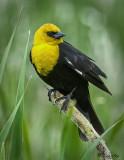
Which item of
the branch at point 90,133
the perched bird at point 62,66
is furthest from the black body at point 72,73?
the branch at point 90,133

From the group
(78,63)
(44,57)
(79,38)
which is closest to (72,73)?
(78,63)

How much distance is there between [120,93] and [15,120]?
5.61ft

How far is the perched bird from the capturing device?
2146 mm

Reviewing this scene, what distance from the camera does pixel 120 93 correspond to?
3.02m

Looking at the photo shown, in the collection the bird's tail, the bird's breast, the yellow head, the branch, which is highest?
the yellow head

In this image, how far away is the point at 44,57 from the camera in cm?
214

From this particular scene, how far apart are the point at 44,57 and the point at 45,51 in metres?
0.03

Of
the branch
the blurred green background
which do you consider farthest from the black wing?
the branch

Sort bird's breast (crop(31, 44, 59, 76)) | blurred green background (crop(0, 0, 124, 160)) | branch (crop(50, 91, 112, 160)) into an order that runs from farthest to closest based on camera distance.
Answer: blurred green background (crop(0, 0, 124, 160)) < bird's breast (crop(31, 44, 59, 76)) < branch (crop(50, 91, 112, 160))

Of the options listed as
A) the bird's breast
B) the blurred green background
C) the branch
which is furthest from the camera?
the blurred green background

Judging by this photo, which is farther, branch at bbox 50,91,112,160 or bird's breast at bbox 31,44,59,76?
bird's breast at bbox 31,44,59,76

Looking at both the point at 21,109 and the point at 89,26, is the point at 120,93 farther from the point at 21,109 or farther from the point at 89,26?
the point at 21,109

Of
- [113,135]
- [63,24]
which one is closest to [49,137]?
[113,135]

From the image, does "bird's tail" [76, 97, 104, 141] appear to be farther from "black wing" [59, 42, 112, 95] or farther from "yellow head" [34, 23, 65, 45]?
"yellow head" [34, 23, 65, 45]
